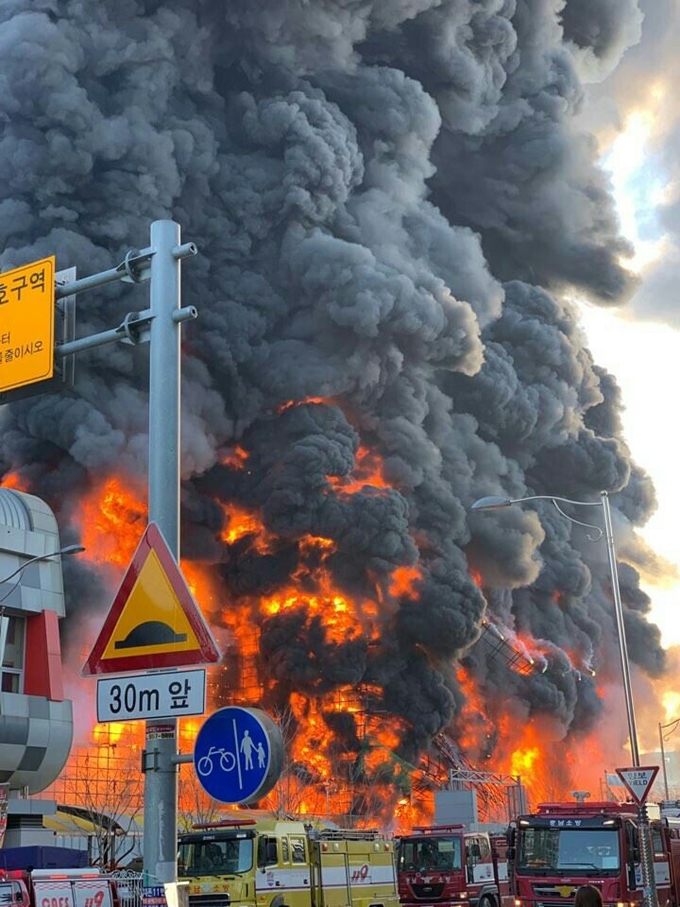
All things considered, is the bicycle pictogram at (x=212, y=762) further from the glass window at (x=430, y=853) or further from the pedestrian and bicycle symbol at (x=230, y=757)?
the glass window at (x=430, y=853)

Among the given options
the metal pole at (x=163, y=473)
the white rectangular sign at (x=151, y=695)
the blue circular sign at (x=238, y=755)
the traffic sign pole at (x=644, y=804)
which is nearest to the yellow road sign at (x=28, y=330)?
the metal pole at (x=163, y=473)

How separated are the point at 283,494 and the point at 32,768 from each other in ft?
95.3

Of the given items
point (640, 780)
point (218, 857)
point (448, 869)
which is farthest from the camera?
point (448, 869)

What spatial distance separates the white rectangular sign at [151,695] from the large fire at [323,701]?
45.4 metres

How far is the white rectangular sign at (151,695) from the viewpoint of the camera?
5742mm

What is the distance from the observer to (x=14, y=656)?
33.6 meters

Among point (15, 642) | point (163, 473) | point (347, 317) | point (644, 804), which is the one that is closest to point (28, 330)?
point (163, 473)

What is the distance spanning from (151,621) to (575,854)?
51.6ft

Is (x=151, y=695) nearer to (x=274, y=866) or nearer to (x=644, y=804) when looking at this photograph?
(x=644, y=804)

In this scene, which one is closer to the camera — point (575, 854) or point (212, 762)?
point (212, 762)

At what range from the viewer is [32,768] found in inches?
1273

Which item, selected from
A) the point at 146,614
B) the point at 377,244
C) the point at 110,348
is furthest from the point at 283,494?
the point at 146,614

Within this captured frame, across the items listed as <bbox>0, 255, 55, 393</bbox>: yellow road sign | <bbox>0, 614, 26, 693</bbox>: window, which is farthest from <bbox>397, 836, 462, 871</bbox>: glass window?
<bbox>0, 255, 55, 393</bbox>: yellow road sign

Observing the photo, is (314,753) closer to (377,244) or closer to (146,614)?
(377,244)
